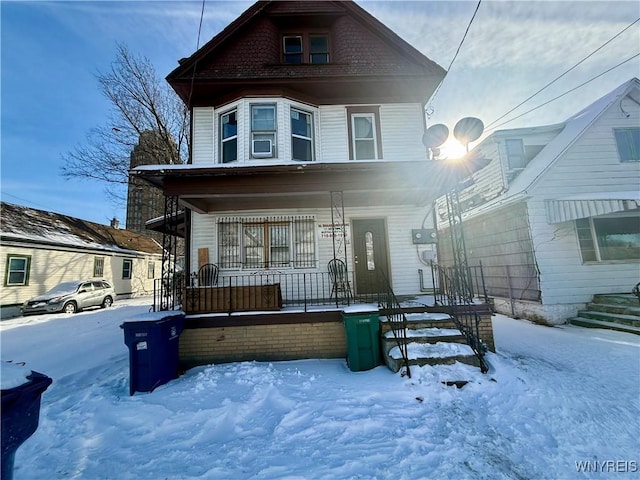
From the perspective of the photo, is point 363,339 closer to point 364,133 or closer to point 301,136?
point 301,136

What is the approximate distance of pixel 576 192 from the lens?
887cm

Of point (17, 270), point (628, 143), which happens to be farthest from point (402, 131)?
point (17, 270)

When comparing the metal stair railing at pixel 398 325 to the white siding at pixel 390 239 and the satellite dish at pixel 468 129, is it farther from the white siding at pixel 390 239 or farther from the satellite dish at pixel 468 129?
the satellite dish at pixel 468 129

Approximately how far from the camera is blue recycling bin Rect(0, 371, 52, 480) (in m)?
2.02

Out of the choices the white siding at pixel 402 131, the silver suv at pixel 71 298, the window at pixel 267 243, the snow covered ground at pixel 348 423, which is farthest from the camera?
the silver suv at pixel 71 298

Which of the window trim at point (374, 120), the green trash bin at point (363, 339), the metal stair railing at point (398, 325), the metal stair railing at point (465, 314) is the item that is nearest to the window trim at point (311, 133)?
the window trim at point (374, 120)

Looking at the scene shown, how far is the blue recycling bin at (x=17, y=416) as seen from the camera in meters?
2.02

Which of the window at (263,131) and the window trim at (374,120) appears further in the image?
the window trim at (374,120)

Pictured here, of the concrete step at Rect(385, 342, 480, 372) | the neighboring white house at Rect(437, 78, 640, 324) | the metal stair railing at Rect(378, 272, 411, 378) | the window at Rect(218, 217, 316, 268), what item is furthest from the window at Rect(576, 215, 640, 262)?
the window at Rect(218, 217, 316, 268)

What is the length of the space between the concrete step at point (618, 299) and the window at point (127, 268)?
25574 millimetres

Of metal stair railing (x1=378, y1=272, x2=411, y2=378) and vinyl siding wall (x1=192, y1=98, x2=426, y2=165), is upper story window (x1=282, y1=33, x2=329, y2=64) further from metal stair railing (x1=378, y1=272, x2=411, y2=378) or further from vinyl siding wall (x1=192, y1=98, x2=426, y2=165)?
metal stair railing (x1=378, y1=272, x2=411, y2=378)

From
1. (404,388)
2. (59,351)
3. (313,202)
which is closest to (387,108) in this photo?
(313,202)

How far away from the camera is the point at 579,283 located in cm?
834

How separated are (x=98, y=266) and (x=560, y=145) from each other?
974 inches
